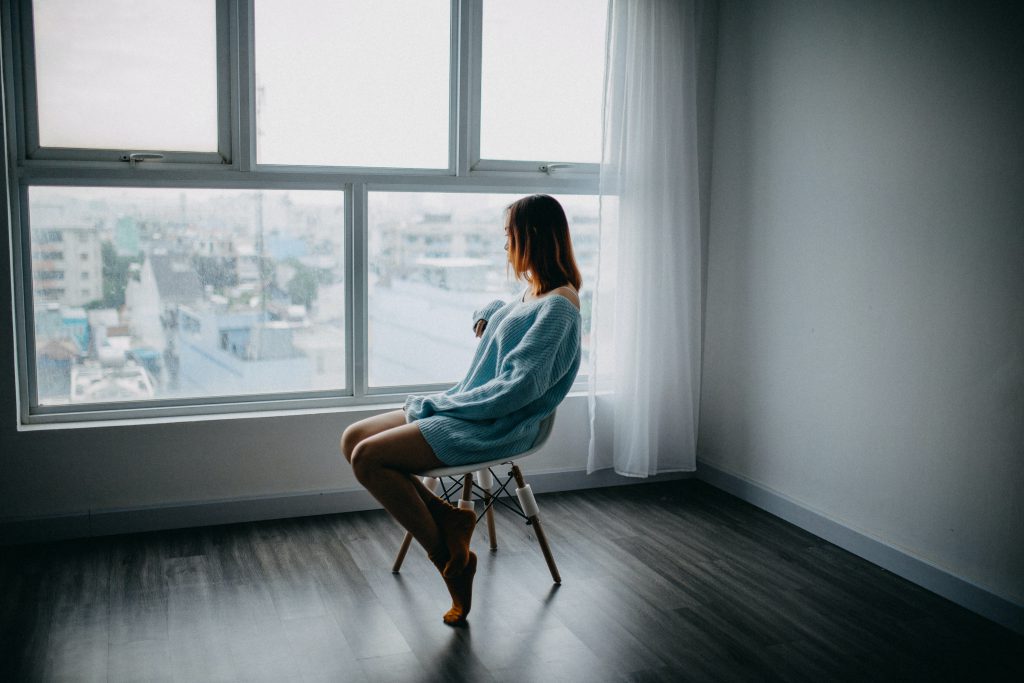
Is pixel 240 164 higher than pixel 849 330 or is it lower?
higher

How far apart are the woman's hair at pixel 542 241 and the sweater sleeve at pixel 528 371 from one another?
16 cm

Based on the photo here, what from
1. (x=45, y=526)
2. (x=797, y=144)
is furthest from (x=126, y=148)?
(x=797, y=144)

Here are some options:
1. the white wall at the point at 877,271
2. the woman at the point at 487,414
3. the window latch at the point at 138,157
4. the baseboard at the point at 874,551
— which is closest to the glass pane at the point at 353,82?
the window latch at the point at 138,157

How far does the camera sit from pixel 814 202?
11.2 ft

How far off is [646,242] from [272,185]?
59.3 inches

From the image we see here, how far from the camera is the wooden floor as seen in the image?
2389 mm

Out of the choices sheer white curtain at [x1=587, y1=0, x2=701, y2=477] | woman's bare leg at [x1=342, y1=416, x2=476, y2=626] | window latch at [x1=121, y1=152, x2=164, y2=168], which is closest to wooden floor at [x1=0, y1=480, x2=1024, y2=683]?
woman's bare leg at [x1=342, y1=416, x2=476, y2=626]

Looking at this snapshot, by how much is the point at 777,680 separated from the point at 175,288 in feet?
7.99

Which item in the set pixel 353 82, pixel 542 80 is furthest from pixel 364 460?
pixel 542 80

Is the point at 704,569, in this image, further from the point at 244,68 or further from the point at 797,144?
the point at 244,68

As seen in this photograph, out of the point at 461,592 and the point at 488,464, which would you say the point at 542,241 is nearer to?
the point at 488,464

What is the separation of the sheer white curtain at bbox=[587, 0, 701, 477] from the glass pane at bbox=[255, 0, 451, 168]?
2.34 feet

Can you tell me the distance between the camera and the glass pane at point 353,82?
3396 mm

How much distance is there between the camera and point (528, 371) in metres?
2.62
